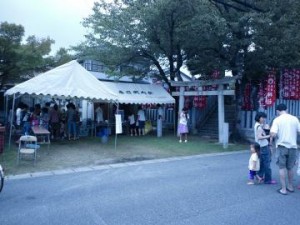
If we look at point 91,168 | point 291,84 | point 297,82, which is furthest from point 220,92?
point 91,168

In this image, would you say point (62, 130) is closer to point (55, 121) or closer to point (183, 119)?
point (55, 121)

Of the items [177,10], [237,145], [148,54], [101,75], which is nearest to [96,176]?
[237,145]

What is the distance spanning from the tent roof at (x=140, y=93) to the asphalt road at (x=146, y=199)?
25.8ft

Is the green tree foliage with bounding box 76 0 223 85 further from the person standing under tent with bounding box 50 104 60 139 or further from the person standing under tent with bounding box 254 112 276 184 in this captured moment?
the person standing under tent with bounding box 254 112 276 184

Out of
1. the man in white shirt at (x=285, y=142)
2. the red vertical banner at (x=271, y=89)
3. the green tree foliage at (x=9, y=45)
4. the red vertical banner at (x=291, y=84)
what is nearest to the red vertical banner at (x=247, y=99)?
the red vertical banner at (x=271, y=89)

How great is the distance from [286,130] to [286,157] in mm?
564

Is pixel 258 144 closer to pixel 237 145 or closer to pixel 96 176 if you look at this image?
pixel 96 176

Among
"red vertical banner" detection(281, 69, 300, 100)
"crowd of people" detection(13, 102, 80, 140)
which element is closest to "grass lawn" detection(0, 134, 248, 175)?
"crowd of people" detection(13, 102, 80, 140)

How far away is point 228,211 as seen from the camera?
547cm

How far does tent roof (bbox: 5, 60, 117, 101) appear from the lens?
11.8 m

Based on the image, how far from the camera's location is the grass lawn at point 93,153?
945 cm

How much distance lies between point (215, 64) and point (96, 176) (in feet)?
31.0

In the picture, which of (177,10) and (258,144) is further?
(177,10)

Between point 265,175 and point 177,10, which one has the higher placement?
point 177,10
